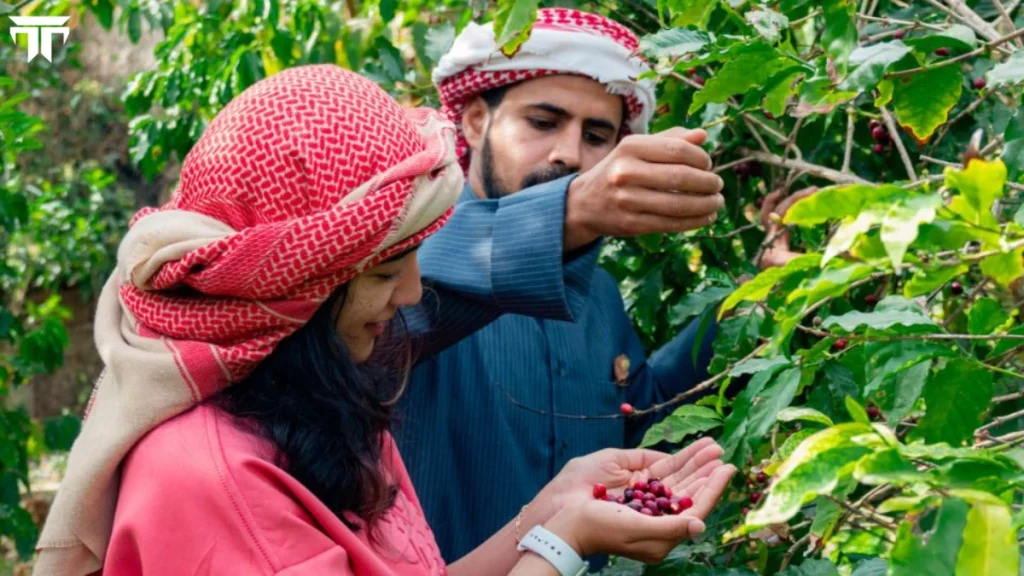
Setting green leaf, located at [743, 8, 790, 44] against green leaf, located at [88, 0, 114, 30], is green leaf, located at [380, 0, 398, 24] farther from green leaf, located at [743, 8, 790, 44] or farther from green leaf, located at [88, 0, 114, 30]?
green leaf, located at [743, 8, 790, 44]

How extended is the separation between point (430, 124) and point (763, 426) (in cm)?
72

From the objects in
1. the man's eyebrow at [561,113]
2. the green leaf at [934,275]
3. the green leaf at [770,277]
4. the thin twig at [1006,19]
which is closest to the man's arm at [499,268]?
the man's eyebrow at [561,113]

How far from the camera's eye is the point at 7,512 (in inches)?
194

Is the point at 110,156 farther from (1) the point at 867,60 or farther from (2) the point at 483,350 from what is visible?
(1) the point at 867,60

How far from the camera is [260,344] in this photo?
1.86 meters

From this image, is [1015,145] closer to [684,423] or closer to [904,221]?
[684,423]

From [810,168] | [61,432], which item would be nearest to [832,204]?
[810,168]

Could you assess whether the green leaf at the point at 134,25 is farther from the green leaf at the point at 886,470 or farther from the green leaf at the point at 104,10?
the green leaf at the point at 886,470

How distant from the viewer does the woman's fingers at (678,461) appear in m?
2.25

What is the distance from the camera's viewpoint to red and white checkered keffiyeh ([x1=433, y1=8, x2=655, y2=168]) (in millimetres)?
2939

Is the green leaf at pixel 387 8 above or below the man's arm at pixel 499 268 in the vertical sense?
above

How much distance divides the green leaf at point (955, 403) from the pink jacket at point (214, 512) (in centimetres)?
83

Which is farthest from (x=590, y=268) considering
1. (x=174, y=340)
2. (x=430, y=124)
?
(x=174, y=340)

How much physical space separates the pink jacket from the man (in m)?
0.66
